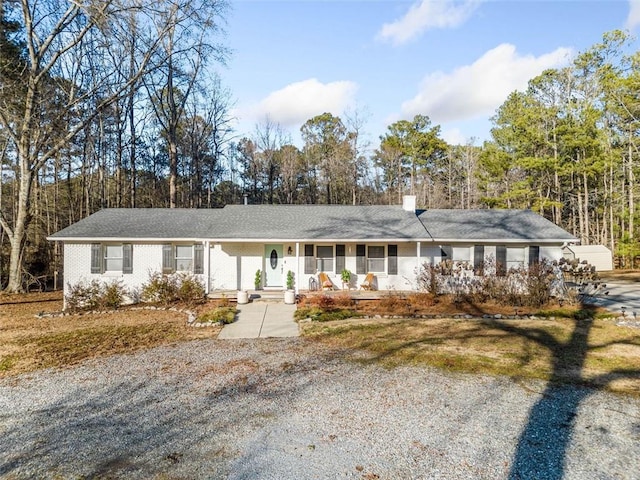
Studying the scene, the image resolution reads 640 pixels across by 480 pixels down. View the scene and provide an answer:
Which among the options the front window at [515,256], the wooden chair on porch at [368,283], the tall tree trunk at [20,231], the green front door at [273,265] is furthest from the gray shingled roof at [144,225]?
the front window at [515,256]

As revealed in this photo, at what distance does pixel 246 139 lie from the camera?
3769 centimetres

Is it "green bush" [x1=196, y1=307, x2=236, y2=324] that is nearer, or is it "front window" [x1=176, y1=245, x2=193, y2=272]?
"green bush" [x1=196, y1=307, x2=236, y2=324]

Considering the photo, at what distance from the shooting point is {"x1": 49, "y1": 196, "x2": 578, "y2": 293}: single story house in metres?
14.5

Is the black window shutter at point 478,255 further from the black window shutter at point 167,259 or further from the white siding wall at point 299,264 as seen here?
the black window shutter at point 167,259

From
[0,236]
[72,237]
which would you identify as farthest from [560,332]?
[0,236]

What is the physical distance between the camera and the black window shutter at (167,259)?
14.7m

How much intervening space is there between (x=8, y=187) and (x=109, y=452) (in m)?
30.6

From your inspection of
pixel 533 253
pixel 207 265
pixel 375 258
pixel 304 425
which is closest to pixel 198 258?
pixel 207 265

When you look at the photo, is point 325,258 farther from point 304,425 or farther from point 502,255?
point 304,425

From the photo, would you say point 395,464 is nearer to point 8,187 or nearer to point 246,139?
point 8,187

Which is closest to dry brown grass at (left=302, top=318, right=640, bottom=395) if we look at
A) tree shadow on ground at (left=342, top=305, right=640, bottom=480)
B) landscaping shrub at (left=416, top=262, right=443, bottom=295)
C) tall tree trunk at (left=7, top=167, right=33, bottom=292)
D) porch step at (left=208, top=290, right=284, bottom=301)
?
tree shadow on ground at (left=342, top=305, right=640, bottom=480)

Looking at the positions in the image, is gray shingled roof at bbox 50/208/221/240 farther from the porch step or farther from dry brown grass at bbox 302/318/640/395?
dry brown grass at bbox 302/318/640/395

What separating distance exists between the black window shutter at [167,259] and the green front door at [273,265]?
12.2ft

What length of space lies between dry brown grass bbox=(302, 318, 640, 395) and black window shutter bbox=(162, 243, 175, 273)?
6854mm
